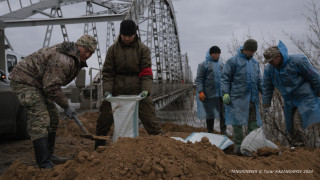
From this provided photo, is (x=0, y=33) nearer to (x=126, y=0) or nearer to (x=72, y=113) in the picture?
(x=72, y=113)

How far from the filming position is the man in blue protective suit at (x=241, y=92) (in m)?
3.54

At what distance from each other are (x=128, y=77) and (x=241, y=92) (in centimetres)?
172

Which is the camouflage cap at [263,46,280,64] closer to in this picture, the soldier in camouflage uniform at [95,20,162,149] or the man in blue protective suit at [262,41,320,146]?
the man in blue protective suit at [262,41,320,146]

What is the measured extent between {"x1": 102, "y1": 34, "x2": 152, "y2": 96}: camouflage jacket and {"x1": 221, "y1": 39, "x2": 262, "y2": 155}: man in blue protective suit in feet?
4.38

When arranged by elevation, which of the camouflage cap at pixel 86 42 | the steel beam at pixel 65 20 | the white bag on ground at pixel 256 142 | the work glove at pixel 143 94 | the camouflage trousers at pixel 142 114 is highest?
the steel beam at pixel 65 20

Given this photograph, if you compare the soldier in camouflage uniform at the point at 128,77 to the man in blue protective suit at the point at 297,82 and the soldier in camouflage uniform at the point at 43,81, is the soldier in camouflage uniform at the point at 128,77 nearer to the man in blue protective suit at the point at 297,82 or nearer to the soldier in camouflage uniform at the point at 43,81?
the soldier in camouflage uniform at the point at 43,81

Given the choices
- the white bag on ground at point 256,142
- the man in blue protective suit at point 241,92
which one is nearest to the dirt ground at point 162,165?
the white bag on ground at point 256,142

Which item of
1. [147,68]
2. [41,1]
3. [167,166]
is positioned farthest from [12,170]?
[41,1]

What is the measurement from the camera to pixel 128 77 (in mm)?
3180

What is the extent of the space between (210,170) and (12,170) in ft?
5.50

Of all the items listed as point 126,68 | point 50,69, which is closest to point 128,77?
point 126,68

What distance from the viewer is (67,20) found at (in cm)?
668

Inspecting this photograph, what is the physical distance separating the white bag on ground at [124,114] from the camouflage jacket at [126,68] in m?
0.32

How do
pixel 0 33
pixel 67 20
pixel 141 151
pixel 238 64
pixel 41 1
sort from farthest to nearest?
pixel 41 1
pixel 67 20
pixel 0 33
pixel 238 64
pixel 141 151
